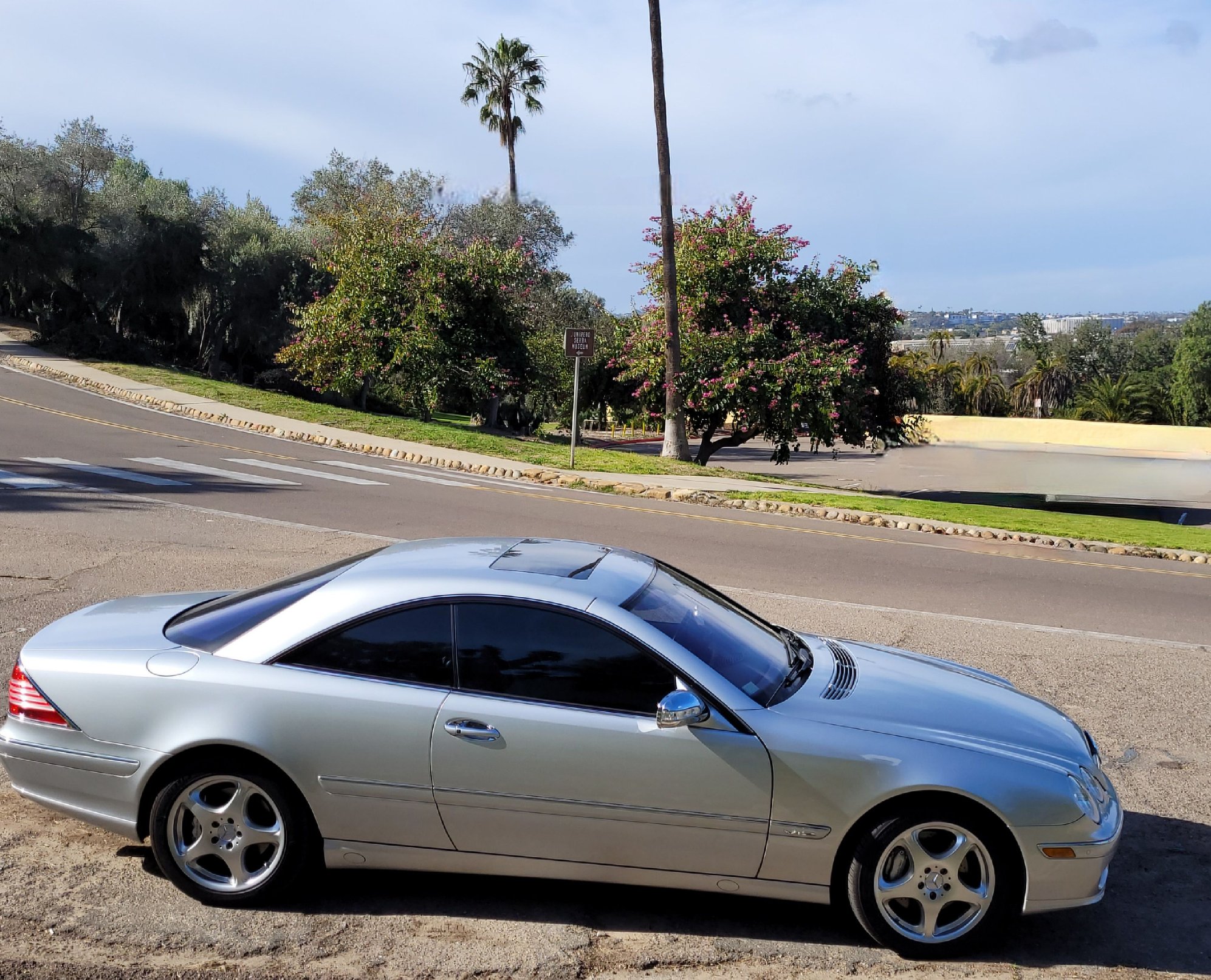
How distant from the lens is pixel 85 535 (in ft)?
39.9

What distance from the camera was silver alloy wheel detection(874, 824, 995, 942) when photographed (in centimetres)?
420

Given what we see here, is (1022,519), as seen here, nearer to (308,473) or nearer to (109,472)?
(308,473)

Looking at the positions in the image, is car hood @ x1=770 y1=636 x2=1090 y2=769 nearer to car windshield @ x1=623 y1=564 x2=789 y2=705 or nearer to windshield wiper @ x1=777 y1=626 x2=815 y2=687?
windshield wiper @ x1=777 y1=626 x2=815 y2=687

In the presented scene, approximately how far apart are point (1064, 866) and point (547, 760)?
1.94 m

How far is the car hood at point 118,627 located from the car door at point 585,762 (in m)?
1.38

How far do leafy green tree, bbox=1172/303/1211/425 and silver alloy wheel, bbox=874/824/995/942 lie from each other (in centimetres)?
6816

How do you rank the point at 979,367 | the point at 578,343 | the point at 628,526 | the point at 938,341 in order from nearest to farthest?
the point at 628,526, the point at 578,343, the point at 979,367, the point at 938,341

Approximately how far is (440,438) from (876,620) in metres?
16.0

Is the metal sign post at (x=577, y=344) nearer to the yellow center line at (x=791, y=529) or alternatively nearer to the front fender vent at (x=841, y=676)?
the yellow center line at (x=791, y=529)

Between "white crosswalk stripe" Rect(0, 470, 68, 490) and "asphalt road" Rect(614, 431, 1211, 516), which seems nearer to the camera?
"white crosswalk stripe" Rect(0, 470, 68, 490)

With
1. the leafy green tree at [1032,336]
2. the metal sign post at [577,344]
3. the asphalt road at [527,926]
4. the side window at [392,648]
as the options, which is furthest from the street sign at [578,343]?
the leafy green tree at [1032,336]

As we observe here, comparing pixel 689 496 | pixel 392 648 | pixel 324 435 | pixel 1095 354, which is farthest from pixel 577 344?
pixel 1095 354

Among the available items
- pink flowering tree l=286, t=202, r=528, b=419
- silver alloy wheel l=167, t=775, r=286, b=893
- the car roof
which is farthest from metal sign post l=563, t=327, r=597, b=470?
silver alloy wheel l=167, t=775, r=286, b=893

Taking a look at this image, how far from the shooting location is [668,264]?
26094 millimetres
